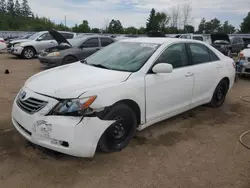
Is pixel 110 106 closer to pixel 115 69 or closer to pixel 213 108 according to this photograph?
pixel 115 69

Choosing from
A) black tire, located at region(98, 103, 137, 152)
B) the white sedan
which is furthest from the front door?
black tire, located at region(98, 103, 137, 152)

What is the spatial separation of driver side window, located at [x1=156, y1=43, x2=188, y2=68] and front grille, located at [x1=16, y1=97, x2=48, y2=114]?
1.78 meters

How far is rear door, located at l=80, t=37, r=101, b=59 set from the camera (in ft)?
30.7

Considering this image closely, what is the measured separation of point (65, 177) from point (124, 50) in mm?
2196

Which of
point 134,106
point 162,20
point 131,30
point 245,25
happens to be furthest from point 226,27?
point 134,106

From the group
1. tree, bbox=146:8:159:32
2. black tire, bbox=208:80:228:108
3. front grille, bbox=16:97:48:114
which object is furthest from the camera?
tree, bbox=146:8:159:32

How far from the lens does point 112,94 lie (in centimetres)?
295

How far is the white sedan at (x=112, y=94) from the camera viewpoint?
2.71 metres

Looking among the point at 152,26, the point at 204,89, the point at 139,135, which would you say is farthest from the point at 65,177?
the point at 152,26

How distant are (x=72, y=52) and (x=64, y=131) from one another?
696 centimetres

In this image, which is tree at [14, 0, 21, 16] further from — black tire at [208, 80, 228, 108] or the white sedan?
the white sedan

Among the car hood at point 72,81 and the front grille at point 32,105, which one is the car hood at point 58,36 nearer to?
the car hood at point 72,81

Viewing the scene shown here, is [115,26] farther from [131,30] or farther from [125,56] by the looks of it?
[125,56]

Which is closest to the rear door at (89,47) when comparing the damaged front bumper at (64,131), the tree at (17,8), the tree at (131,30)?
the damaged front bumper at (64,131)
